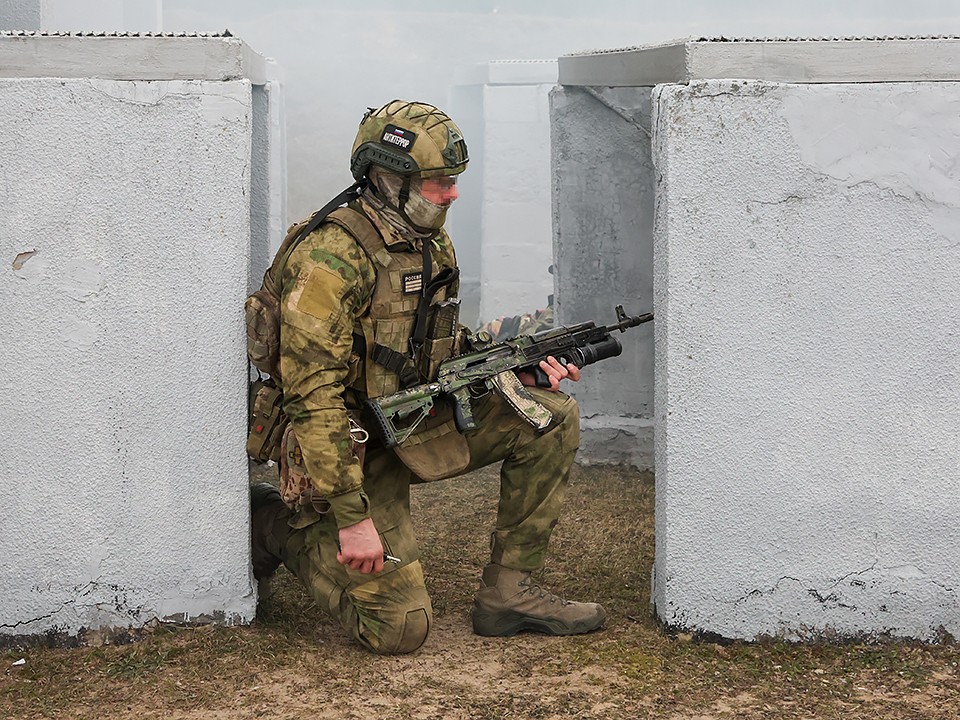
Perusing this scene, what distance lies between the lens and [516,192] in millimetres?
10531

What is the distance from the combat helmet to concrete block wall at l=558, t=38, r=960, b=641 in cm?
62

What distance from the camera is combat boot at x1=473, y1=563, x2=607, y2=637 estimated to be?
404 centimetres

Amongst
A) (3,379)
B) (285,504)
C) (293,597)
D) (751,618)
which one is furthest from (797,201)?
(3,379)

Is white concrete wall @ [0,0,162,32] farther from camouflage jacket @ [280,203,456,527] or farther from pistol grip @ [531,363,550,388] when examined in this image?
pistol grip @ [531,363,550,388]

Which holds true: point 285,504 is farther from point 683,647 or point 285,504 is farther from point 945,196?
point 945,196

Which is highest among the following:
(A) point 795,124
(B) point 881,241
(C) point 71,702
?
(A) point 795,124

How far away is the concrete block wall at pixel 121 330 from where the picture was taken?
3.65 metres

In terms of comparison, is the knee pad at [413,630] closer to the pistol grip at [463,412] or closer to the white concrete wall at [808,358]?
the pistol grip at [463,412]

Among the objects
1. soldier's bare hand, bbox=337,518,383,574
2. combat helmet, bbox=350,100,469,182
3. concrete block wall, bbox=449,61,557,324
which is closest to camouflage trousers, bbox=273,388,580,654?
soldier's bare hand, bbox=337,518,383,574

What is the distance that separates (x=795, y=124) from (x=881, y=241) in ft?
1.43

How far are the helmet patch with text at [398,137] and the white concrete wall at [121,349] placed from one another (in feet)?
1.35

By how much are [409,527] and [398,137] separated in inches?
48.2

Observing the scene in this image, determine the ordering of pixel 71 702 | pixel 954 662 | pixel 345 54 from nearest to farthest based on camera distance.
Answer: pixel 71 702 < pixel 954 662 < pixel 345 54

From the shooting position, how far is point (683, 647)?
12.7 feet
